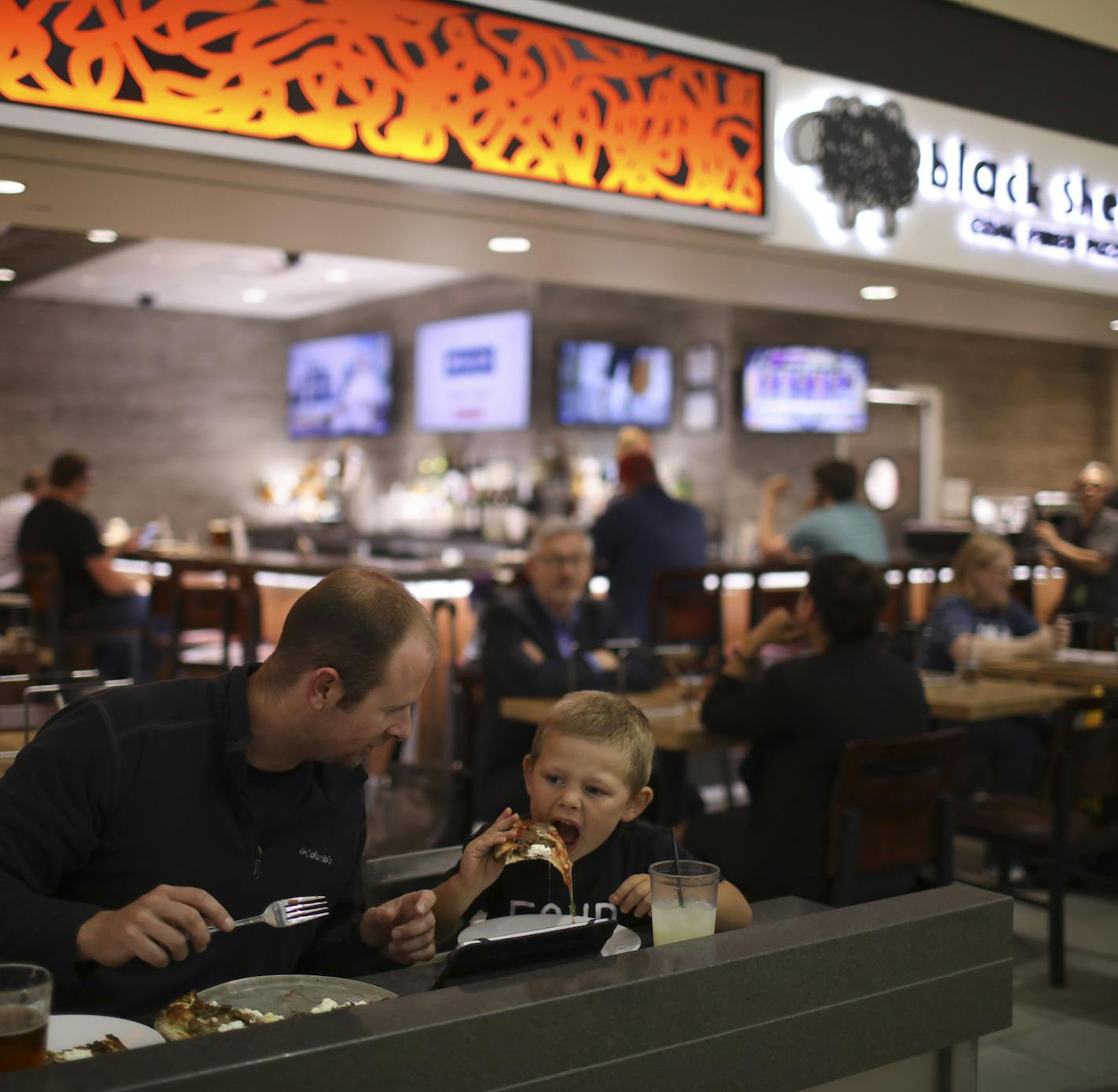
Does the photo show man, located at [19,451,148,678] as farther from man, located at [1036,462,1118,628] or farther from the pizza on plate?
the pizza on plate

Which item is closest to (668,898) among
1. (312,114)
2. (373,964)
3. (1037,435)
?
(373,964)

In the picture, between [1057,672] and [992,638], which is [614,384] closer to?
[992,638]

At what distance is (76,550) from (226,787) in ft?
18.1

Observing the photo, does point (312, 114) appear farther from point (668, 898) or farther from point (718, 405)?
point (718, 405)

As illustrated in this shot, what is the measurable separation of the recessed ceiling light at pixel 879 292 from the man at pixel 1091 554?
6.14ft

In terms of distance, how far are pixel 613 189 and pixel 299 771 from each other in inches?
94.6

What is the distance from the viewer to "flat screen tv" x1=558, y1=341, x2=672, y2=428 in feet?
32.9

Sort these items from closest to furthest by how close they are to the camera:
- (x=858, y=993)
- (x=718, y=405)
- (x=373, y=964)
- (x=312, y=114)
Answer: (x=858, y=993)
(x=373, y=964)
(x=312, y=114)
(x=718, y=405)

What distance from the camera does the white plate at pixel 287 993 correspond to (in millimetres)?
1528

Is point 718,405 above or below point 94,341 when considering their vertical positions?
below

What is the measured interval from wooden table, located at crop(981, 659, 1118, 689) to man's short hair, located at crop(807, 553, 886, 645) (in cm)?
184

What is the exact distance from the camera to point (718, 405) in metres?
10.1

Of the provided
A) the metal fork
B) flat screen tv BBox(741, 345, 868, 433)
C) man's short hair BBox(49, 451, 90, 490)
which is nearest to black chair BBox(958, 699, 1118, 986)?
the metal fork

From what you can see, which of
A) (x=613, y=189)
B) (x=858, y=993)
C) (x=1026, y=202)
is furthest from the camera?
(x=1026, y=202)
